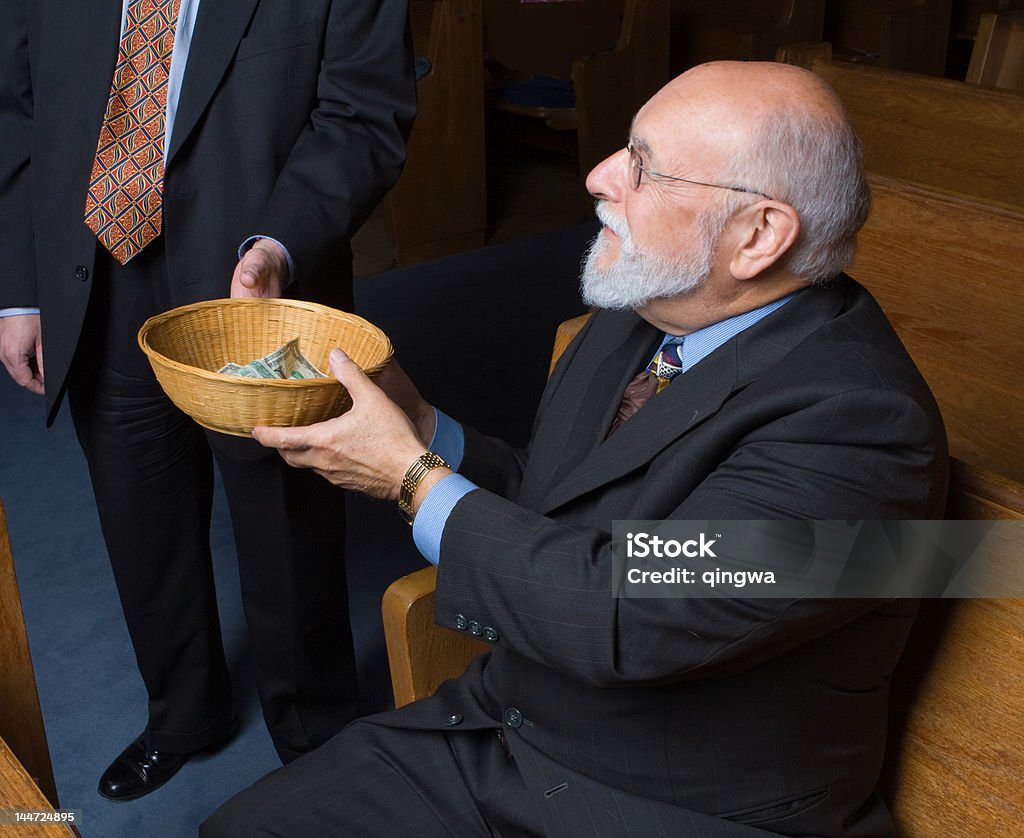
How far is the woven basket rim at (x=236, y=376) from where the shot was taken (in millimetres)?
1447

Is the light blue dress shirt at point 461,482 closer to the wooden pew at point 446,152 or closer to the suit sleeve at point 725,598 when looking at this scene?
the suit sleeve at point 725,598

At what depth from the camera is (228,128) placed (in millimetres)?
1966

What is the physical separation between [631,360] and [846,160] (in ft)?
1.36

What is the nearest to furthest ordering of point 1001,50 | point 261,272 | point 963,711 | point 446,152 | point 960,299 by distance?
point 963,711 < point 261,272 < point 960,299 < point 1001,50 < point 446,152

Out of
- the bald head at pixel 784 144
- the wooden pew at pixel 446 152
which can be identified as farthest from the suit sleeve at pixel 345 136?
the wooden pew at pixel 446 152

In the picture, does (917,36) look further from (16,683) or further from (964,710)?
(16,683)

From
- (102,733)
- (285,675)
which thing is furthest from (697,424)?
(102,733)

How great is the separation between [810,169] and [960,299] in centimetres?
114

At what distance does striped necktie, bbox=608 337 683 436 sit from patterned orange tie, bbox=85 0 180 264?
0.88 meters

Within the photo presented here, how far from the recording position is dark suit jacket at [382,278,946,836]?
127cm

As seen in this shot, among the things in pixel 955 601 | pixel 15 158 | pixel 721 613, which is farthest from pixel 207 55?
pixel 955 601

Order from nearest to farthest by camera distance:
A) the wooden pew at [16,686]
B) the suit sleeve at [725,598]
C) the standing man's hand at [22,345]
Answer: the suit sleeve at [725,598] → the wooden pew at [16,686] → the standing man's hand at [22,345]

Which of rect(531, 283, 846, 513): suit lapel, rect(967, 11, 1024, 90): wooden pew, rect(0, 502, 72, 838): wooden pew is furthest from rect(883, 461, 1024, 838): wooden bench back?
rect(967, 11, 1024, 90): wooden pew

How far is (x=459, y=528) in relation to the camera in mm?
1369
